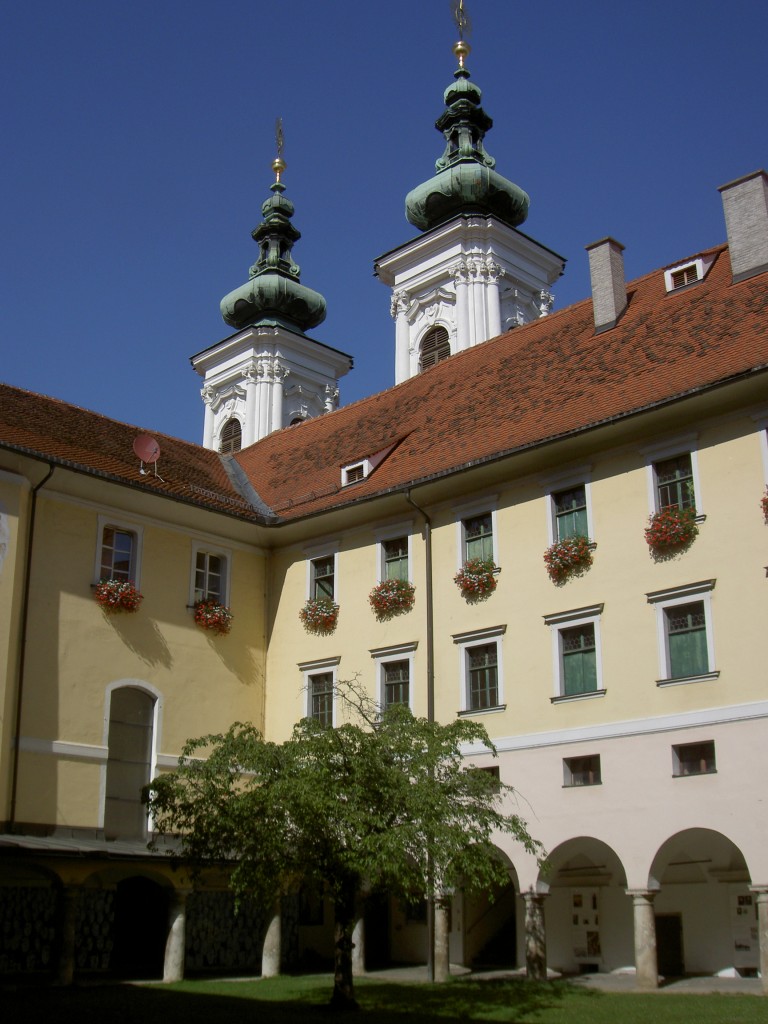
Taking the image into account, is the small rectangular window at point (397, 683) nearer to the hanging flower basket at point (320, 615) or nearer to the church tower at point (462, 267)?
the hanging flower basket at point (320, 615)

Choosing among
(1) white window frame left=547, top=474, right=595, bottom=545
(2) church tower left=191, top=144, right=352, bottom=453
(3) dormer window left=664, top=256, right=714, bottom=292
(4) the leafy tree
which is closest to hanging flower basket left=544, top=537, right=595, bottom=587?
(1) white window frame left=547, top=474, right=595, bottom=545

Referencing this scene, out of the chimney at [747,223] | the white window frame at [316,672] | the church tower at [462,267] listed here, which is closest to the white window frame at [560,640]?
the white window frame at [316,672]

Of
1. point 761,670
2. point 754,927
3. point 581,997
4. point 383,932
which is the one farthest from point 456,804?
point 383,932

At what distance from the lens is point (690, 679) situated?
770 inches

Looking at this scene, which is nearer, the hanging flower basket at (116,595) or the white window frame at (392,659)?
the hanging flower basket at (116,595)

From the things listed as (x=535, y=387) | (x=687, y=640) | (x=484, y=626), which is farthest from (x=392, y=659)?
(x=687, y=640)

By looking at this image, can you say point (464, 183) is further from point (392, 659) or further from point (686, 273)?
point (392, 659)

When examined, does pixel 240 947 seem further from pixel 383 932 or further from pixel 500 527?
pixel 500 527

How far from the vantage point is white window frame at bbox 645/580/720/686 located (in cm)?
1948

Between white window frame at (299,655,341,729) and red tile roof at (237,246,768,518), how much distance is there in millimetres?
3116

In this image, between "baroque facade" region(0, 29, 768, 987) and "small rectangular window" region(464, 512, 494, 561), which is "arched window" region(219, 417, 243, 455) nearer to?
"baroque facade" region(0, 29, 768, 987)

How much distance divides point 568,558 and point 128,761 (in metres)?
8.98

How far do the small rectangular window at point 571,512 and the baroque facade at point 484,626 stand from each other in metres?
0.06

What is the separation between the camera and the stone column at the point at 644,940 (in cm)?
1909
